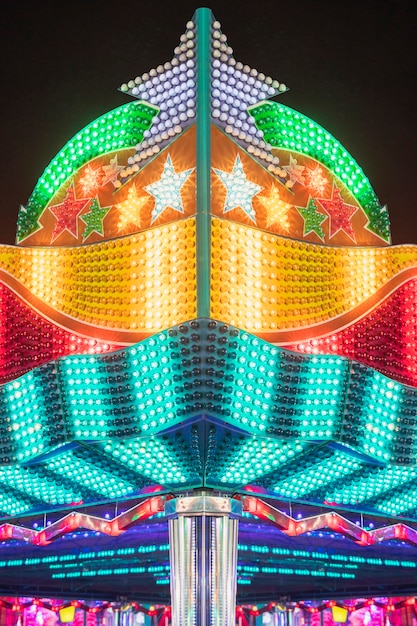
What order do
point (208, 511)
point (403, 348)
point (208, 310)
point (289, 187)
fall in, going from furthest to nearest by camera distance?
point (403, 348) < point (289, 187) < point (208, 511) < point (208, 310)

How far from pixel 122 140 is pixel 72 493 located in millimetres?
12301

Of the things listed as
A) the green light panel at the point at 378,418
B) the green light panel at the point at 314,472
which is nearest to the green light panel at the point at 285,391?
the green light panel at the point at 378,418

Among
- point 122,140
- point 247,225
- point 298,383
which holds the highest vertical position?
point 122,140

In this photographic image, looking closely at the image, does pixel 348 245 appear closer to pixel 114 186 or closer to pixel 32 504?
pixel 114 186

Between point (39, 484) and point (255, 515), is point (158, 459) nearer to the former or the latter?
point (255, 515)

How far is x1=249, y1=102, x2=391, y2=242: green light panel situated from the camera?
3195 centimetres

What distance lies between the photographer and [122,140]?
106 feet

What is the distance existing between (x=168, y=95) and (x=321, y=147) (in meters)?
7.07

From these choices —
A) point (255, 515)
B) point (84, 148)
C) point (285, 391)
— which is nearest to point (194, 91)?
point (84, 148)

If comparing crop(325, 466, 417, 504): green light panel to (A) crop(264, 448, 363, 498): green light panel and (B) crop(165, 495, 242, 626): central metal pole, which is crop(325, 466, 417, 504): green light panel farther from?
(B) crop(165, 495, 242, 626): central metal pole

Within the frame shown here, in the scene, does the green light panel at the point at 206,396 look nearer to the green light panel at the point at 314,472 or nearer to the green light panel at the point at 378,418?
the green light panel at the point at 378,418

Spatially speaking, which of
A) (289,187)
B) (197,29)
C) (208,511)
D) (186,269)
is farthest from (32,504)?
(197,29)

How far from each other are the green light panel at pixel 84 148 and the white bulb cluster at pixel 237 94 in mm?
3594

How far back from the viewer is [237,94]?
94.9ft
